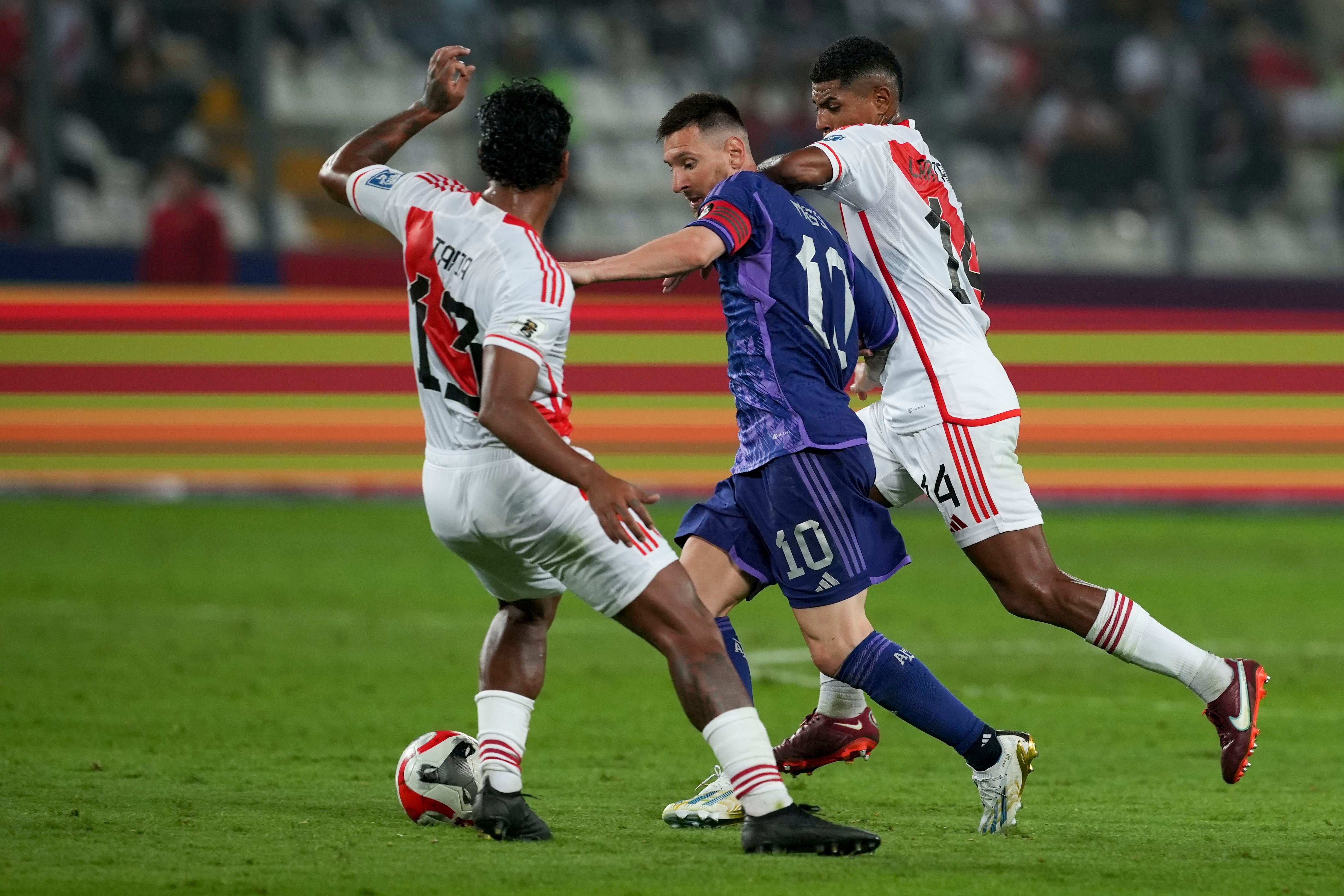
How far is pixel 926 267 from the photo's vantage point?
566cm

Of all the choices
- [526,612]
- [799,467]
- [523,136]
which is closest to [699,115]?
[523,136]

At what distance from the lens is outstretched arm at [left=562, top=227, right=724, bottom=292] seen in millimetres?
4848

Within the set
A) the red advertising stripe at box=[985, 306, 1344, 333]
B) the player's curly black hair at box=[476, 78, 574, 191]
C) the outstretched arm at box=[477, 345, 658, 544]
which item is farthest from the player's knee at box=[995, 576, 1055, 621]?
the red advertising stripe at box=[985, 306, 1344, 333]

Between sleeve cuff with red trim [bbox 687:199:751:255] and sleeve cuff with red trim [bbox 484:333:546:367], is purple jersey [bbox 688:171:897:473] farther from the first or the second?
sleeve cuff with red trim [bbox 484:333:546:367]

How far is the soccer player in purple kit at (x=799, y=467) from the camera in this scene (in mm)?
5227

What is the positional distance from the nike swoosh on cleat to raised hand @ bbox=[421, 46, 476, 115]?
3.02m

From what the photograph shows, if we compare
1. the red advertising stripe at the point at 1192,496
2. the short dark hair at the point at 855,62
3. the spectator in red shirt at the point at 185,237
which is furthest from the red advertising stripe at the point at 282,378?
the short dark hair at the point at 855,62

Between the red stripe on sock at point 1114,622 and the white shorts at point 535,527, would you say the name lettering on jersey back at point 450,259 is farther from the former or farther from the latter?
the red stripe on sock at point 1114,622

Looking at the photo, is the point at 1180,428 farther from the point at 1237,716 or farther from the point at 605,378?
the point at 1237,716

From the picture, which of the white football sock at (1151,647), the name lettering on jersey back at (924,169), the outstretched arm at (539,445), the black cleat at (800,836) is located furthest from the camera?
the name lettering on jersey back at (924,169)

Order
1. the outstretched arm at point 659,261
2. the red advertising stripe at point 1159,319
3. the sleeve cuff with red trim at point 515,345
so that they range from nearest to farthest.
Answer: the sleeve cuff with red trim at point 515,345 → the outstretched arm at point 659,261 → the red advertising stripe at point 1159,319

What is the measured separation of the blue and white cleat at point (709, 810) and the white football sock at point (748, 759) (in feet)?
1.75

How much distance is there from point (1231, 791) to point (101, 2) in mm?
11496

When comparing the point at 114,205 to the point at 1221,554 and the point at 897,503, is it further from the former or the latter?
the point at 897,503
